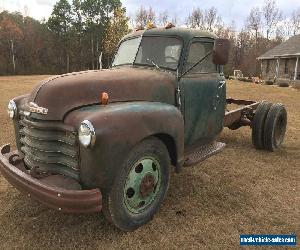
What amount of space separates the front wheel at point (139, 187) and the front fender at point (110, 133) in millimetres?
130

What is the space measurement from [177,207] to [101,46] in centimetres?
4505

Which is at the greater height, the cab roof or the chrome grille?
the cab roof

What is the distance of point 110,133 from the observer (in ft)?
9.89

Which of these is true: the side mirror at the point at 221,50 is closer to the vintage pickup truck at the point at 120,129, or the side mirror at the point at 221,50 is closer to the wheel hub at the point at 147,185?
the vintage pickup truck at the point at 120,129

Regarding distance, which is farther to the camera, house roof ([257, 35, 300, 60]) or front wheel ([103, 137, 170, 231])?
house roof ([257, 35, 300, 60])

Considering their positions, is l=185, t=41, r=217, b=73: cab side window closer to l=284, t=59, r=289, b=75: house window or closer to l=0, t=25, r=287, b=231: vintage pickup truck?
l=0, t=25, r=287, b=231: vintage pickup truck

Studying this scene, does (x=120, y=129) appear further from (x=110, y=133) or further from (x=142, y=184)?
(x=142, y=184)

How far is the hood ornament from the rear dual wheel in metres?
4.30

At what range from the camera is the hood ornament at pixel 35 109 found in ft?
10.7

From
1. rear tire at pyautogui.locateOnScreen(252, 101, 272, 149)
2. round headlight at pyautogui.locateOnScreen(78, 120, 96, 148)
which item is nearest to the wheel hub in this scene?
round headlight at pyautogui.locateOnScreen(78, 120, 96, 148)

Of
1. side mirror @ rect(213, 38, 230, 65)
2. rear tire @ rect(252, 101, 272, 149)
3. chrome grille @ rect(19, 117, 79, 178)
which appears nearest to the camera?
chrome grille @ rect(19, 117, 79, 178)

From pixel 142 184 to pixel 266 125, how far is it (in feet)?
11.7

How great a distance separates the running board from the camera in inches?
173

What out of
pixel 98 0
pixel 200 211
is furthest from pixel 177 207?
pixel 98 0
